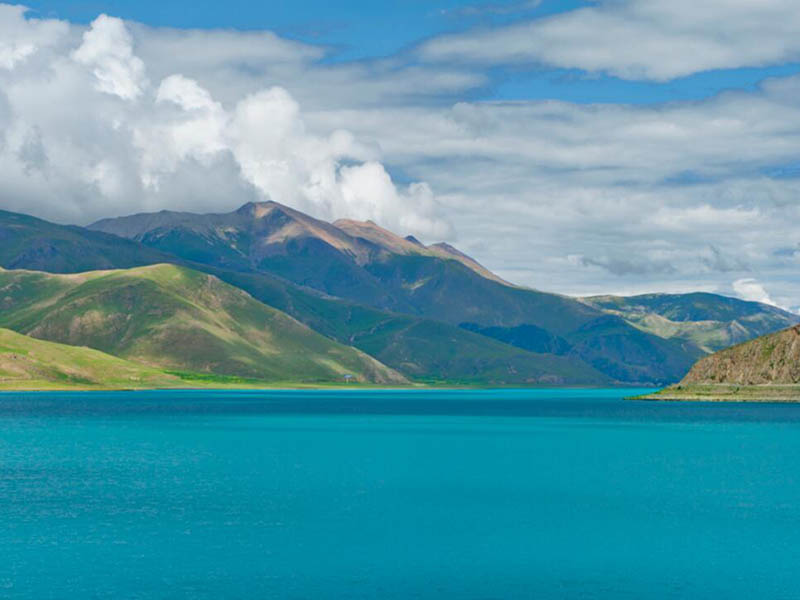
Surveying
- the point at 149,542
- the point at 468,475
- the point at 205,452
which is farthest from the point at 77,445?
the point at 149,542

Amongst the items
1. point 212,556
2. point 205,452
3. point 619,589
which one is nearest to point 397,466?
point 205,452

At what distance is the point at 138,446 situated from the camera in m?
178

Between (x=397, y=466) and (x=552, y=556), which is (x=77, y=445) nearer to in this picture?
(x=397, y=466)

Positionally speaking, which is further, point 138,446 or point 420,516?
point 138,446

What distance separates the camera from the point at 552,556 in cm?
7931

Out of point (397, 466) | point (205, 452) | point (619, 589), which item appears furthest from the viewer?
point (205, 452)

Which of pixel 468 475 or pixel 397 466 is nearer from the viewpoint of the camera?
pixel 468 475

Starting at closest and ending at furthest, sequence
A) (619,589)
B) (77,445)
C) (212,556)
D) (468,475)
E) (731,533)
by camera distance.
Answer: (619,589) < (212,556) < (731,533) < (468,475) < (77,445)

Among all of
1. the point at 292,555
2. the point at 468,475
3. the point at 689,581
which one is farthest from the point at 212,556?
the point at 468,475

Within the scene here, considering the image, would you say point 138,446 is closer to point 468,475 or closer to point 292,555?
point 468,475

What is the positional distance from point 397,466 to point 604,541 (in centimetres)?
6422

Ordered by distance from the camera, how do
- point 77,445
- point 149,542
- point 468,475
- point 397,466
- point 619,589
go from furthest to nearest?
point 77,445 → point 397,466 → point 468,475 → point 149,542 → point 619,589

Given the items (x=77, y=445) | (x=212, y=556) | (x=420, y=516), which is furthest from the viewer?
(x=77, y=445)

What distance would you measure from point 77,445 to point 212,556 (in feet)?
362
